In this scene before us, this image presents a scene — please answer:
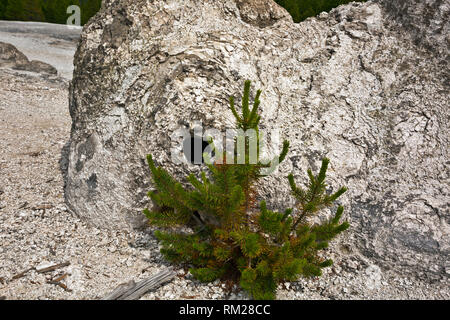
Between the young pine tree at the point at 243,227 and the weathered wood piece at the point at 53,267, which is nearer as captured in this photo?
the young pine tree at the point at 243,227

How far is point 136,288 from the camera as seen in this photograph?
10.0 feet

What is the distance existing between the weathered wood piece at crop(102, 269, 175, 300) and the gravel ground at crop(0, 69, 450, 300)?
80mm

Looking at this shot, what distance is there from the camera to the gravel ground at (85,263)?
3.18 meters

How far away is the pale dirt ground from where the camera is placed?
10.4 feet

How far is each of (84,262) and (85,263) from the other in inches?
0.8

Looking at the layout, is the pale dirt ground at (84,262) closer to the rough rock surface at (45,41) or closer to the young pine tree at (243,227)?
the young pine tree at (243,227)

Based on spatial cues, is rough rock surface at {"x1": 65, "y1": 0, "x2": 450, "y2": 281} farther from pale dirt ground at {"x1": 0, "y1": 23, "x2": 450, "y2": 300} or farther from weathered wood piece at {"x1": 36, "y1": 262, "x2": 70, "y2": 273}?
weathered wood piece at {"x1": 36, "y1": 262, "x2": 70, "y2": 273}

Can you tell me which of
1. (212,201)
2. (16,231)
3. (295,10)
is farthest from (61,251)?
(295,10)

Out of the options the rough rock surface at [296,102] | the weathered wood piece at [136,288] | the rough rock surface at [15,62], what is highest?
the rough rock surface at [296,102]

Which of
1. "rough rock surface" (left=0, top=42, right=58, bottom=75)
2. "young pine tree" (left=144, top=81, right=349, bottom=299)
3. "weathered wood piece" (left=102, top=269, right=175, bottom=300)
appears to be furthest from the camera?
"rough rock surface" (left=0, top=42, right=58, bottom=75)

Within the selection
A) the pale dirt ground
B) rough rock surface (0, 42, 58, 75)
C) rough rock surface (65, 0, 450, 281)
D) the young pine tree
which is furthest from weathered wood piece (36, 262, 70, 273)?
rough rock surface (0, 42, 58, 75)

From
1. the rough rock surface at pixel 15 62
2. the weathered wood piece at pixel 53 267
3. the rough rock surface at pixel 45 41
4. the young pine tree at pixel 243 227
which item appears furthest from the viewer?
the rough rock surface at pixel 45 41

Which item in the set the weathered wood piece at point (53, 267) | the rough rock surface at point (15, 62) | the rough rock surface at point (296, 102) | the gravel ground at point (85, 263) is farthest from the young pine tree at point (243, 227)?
the rough rock surface at point (15, 62)

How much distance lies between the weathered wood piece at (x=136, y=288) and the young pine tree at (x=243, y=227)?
0.20 meters
